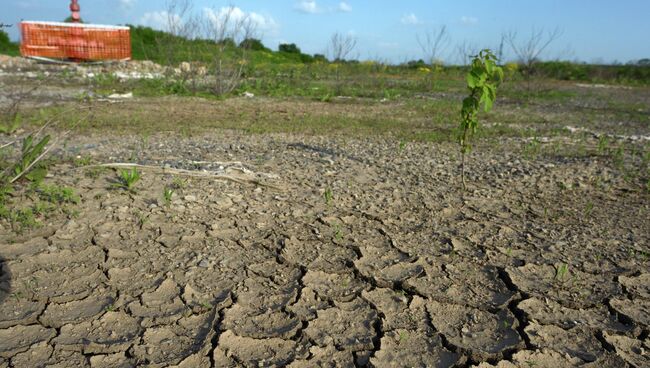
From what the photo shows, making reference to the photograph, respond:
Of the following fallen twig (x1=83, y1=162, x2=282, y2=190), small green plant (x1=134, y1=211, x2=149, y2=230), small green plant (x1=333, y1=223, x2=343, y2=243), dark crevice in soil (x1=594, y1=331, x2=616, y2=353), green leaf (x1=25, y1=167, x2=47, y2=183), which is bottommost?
dark crevice in soil (x1=594, y1=331, x2=616, y2=353)

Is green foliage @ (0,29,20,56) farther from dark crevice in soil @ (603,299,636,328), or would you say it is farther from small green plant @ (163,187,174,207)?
dark crevice in soil @ (603,299,636,328)

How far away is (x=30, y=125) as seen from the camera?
21.1 ft

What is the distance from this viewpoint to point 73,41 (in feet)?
55.3

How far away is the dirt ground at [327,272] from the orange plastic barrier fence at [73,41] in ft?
46.9

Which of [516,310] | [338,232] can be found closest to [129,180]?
[338,232]

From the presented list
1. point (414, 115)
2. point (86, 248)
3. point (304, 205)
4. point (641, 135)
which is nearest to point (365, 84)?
point (414, 115)

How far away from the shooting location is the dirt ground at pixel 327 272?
210cm

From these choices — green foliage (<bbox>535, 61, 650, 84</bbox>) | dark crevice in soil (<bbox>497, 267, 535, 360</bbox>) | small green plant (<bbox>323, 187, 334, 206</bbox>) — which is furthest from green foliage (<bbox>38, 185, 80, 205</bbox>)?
green foliage (<bbox>535, 61, 650, 84</bbox>)

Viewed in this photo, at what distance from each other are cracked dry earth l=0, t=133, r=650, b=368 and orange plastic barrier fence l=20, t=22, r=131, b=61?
14.8 m

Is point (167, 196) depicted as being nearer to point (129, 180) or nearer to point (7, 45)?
point (129, 180)

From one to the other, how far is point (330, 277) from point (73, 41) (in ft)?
56.2

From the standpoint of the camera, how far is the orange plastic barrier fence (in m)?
16.4

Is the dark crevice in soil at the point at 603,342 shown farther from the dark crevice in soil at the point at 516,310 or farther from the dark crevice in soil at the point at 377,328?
the dark crevice in soil at the point at 377,328

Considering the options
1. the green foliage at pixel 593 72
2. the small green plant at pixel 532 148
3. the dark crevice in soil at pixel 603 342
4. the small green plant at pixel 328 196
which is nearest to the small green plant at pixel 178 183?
the small green plant at pixel 328 196
